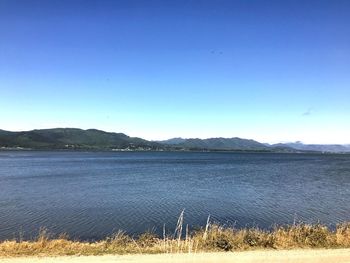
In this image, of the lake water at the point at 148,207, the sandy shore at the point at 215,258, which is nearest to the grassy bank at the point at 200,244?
the sandy shore at the point at 215,258

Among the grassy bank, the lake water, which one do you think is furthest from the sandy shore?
the lake water

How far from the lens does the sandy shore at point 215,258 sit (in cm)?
1603

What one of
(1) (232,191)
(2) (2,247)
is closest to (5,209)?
(2) (2,247)

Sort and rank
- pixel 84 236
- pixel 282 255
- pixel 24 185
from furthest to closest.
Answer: pixel 24 185, pixel 84 236, pixel 282 255

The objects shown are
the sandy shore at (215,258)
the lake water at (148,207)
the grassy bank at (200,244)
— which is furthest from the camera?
the lake water at (148,207)

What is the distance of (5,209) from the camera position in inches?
1524

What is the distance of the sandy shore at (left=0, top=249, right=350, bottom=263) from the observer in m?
16.0

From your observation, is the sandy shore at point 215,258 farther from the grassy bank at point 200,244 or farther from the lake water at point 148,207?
the lake water at point 148,207

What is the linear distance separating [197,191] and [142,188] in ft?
26.4

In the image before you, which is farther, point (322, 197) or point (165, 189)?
point (165, 189)

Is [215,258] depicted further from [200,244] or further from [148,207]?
[148,207]

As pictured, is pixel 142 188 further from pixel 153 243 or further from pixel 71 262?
pixel 71 262

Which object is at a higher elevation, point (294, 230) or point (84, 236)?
point (294, 230)

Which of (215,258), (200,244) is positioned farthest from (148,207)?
(215,258)
